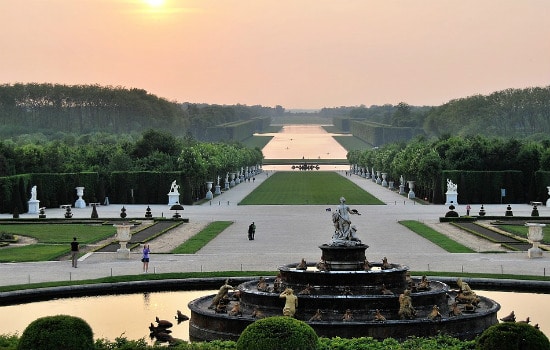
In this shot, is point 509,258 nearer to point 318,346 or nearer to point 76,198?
point 318,346

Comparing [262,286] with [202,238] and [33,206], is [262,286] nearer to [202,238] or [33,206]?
[202,238]

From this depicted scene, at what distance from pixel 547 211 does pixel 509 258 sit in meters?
29.2

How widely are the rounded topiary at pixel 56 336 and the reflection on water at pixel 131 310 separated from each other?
5.59 metres

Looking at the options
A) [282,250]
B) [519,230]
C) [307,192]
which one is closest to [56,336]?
[282,250]

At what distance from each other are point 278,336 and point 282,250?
85.1ft

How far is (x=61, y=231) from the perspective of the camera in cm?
5397

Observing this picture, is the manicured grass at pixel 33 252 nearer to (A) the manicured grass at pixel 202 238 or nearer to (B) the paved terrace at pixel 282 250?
(B) the paved terrace at pixel 282 250

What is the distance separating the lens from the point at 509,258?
4178 centimetres

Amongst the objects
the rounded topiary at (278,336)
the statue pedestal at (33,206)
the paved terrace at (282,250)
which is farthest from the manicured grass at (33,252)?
the statue pedestal at (33,206)

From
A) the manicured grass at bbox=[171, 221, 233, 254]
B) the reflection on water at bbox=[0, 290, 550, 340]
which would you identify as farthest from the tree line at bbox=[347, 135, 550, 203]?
the reflection on water at bbox=[0, 290, 550, 340]

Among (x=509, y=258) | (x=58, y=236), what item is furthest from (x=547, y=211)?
(x=58, y=236)

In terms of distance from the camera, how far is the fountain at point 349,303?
25281 millimetres

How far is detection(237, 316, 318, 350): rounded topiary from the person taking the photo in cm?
1873

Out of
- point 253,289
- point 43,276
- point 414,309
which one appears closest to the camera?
point 414,309
